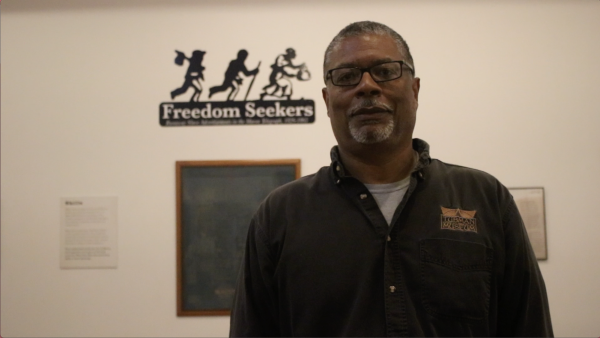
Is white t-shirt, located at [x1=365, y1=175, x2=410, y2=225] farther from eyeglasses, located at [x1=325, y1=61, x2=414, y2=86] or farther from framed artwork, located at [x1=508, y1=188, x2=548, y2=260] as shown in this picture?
framed artwork, located at [x1=508, y1=188, x2=548, y2=260]

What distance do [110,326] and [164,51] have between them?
52.9 inches

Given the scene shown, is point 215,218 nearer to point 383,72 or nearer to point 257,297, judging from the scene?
point 257,297

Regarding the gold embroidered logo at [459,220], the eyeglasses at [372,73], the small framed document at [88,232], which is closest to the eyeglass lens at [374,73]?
the eyeglasses at [372,73]

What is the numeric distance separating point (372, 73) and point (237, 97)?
1.18m

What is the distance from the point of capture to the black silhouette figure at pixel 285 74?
2.16 meters

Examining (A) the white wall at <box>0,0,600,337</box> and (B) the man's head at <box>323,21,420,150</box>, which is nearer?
(B) the man's head at <box>323,21,420,150</box>

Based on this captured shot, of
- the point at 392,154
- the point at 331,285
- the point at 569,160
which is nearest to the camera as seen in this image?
the point at 331,285

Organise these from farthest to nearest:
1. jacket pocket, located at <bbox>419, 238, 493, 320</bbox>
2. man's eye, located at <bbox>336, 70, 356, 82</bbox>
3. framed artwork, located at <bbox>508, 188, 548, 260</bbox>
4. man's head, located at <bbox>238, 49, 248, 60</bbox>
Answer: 1. man's head, located at <bbox>238, 49, 248, 60</bbox>
2. framed artwork, located at <bbox>508, 188, 548, 260</bbox>
3. man's eye, located at <bbox>336, 70, 356, 82</bbox>
4. jacket pocket, located at <bbox>419, 238, 493, 320</bbox>

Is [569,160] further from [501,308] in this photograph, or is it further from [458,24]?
[501,308]

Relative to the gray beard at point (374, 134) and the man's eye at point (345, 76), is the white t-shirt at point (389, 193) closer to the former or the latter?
the gray beard at point (374, 134)

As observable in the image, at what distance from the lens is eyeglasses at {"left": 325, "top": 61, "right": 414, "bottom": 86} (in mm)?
1097

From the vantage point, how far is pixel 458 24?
7.00ft

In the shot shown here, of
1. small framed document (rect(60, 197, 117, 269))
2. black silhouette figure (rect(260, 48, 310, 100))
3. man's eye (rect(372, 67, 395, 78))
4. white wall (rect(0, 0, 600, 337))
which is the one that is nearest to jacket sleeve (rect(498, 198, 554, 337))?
man's eye (rect(372, 67, 395, 78))

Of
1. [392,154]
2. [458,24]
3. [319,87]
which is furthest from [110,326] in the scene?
[458,24]
